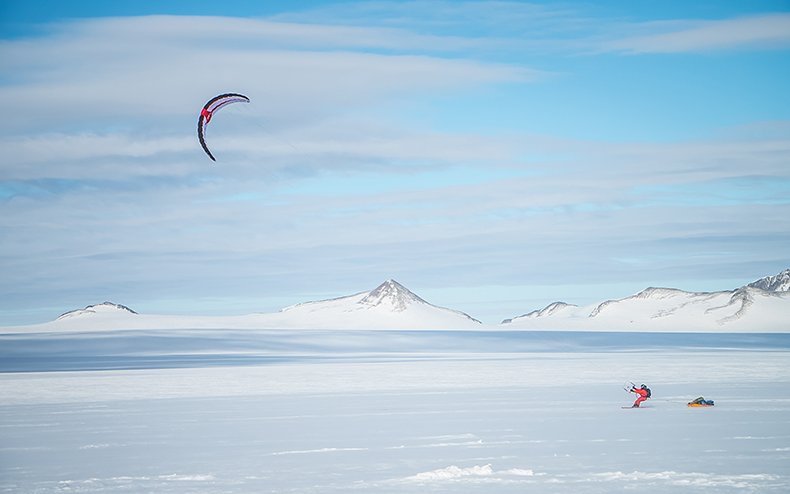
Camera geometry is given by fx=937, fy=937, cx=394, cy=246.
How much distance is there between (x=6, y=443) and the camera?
14.7 m

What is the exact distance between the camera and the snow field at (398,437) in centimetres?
1122

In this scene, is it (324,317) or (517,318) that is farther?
(517,318)

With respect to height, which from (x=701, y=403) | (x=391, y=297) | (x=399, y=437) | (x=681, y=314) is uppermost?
(x=391, y=297)

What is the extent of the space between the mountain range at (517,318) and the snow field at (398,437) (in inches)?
4331

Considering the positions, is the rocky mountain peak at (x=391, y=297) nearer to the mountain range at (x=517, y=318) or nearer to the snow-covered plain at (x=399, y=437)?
the mountain range at (x=517, y=318)

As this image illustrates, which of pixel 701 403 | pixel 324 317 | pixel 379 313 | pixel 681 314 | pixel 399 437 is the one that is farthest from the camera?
pixel 379 313

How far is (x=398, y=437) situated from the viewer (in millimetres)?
14547

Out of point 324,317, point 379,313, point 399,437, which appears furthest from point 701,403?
point 379,313

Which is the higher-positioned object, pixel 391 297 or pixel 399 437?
pixel 391 297

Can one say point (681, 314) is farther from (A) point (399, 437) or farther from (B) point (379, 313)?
(A) point (399, 437)

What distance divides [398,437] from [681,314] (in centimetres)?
14950

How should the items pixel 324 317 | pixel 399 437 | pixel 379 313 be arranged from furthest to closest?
pixel 379 313 < pixel 324 317 < pixel 399 437

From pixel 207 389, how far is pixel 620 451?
13.8m

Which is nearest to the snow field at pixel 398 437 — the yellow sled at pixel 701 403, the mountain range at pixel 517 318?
the yellow sled at pixel 701 403
